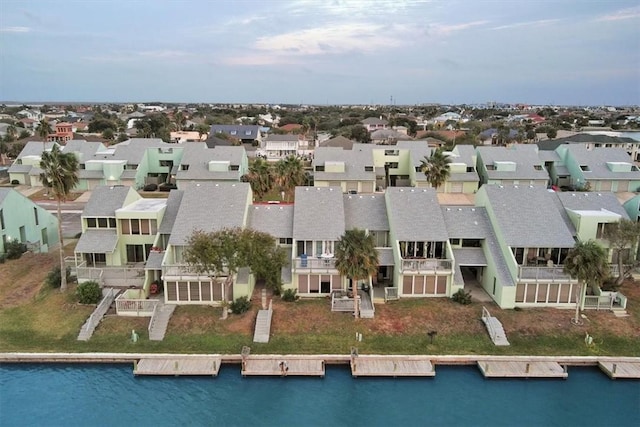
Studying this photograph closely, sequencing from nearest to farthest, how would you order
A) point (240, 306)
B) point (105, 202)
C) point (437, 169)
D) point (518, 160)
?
point (240, 306) → point (105, 202) → point (437, 169) → point (518, 160)

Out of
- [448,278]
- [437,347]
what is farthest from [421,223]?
[437,347]

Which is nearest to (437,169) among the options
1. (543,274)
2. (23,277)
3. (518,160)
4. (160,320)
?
(543,274)

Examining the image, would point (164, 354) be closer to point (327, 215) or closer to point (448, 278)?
point (327, 215)

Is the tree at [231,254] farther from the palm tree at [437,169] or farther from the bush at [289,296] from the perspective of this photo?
the palm tree at [437,169]

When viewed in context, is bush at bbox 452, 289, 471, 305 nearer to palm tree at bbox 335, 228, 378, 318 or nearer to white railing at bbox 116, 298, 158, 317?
palm tree at bbox 335, 228, 378, 318

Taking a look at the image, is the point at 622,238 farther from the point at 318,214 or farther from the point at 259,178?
the point at 259,178

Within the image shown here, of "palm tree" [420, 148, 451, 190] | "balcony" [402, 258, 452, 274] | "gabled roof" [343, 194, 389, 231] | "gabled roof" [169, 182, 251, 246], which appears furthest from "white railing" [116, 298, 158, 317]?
"palm tree" [420, 148, 451, 190]

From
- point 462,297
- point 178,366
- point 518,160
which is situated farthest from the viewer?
point 518,160
